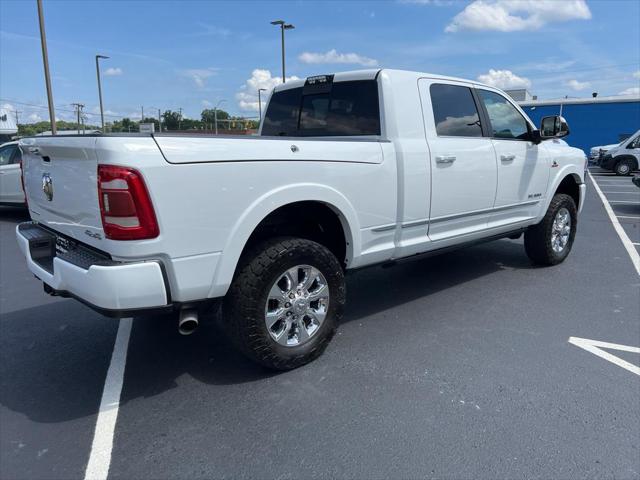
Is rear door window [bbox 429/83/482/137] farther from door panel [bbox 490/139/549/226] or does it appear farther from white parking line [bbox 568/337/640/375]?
white parking line [bbox 568/337/640/375]

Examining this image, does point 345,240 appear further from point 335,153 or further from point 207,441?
point 207,441

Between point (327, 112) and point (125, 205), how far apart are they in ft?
7.54

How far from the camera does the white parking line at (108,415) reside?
92.5 inches

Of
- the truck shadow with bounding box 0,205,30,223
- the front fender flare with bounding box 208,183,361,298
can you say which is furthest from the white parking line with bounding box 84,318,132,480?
the truck shadow with bounding box 0,205,30,223

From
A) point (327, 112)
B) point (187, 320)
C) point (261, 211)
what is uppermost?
point (327, 112)

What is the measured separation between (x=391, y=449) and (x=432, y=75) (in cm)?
301

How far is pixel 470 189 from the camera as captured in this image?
13.9 ft

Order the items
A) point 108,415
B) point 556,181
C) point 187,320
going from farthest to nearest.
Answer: point 556,181
point 108,415
point 187,320

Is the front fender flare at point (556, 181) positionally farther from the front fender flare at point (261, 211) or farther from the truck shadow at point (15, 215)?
the truck shadow at point (15, 215)

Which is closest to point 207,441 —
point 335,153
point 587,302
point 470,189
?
point 335,153

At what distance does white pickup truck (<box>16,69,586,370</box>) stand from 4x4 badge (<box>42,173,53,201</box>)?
0.5 inches

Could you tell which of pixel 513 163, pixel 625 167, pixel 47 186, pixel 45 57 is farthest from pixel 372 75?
pixel 625 167

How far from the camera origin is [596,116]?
106ft

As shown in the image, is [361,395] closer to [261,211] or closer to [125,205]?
[261,211]
